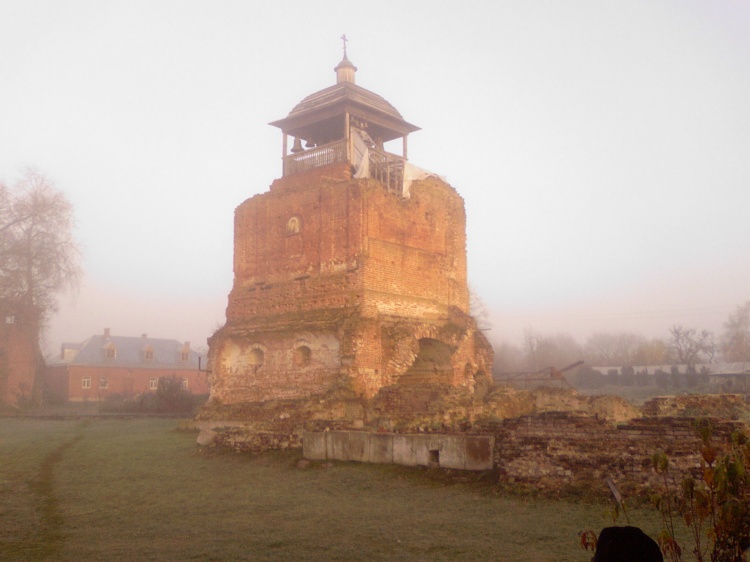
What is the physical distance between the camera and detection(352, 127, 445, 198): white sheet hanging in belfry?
59.6 ft

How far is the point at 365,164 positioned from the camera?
59.6 ft

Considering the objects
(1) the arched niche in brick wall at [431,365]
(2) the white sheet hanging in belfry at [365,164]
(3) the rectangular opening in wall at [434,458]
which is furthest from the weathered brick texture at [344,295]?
(3) the rectangular opening in wall at [434,458]

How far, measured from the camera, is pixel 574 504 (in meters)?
7.85

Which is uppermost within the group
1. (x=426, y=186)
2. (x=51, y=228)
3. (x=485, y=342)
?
(x=51, y=228)

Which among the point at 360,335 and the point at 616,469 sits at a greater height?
the point at 360,335

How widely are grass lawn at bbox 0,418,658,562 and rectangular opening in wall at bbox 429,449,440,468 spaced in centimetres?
20

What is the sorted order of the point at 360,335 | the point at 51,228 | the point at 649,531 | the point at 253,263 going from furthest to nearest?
the point at 51,228 < the point at 253,263 < the point at 360,335 < the point at 649,531

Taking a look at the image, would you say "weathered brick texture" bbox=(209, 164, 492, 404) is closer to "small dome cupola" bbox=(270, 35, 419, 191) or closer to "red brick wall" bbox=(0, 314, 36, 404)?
"small dome cupola" bbox=(270, 35, 419, 191)

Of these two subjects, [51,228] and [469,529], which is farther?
[51,228]

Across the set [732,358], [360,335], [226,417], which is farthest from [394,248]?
[732,358]

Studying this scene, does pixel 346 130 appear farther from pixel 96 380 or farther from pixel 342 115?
pixel 96 380

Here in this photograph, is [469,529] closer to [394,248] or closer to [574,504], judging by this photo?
[574,504]

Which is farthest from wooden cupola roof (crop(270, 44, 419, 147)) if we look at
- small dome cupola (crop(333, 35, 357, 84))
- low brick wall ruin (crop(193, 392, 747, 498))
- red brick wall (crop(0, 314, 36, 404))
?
red brick wall (crop(0, 314, 36, 404))

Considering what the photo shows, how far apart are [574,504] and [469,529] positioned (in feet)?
5.32
